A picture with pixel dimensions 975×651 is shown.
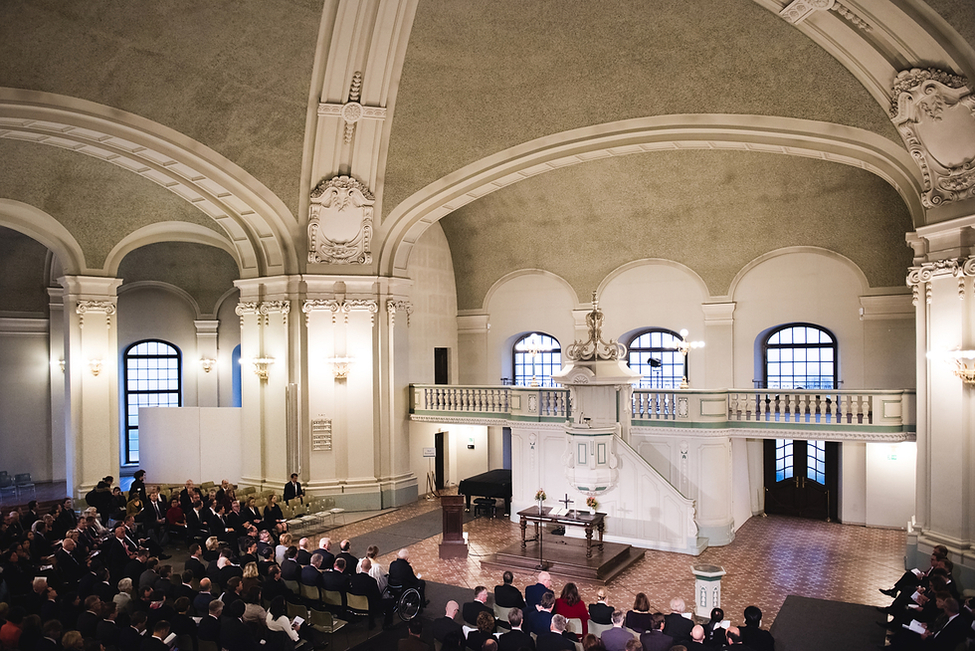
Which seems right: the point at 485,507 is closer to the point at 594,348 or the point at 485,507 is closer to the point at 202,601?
the point at 594,348

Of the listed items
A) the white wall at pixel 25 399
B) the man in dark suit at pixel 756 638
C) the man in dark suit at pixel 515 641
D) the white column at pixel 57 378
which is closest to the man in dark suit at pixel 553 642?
the man in dark suit at pixel 515 641

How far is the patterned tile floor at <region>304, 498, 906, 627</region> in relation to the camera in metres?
11.1

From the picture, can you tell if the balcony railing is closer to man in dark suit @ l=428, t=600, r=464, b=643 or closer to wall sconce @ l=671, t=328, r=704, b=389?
wall sconce @ l=671, t=328, r=704, b=389

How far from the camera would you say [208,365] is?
2242cm

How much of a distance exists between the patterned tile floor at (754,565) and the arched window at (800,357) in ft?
10.6

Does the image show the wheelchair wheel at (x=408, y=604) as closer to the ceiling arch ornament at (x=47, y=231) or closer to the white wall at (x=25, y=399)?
the ceiling arch ornament at (x=47, y=231)

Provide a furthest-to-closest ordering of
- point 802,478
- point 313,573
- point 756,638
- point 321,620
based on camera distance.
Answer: point 802,478, point 313,573, point 321,620, point 756,638

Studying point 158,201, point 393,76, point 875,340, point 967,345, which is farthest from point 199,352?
→ point 967,345

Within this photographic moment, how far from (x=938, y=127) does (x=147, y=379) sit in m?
20.7

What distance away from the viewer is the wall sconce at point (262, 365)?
1628 centimetres

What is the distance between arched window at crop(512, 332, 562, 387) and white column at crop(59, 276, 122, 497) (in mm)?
10060

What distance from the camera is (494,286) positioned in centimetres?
2042

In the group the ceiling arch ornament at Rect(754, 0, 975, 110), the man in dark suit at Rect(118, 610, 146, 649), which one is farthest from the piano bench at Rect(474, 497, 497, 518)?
the ceiling arch ornament at Rect(754, 0, 975, 110)

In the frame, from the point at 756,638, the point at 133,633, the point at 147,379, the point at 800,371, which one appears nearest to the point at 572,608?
the point at 756,638
